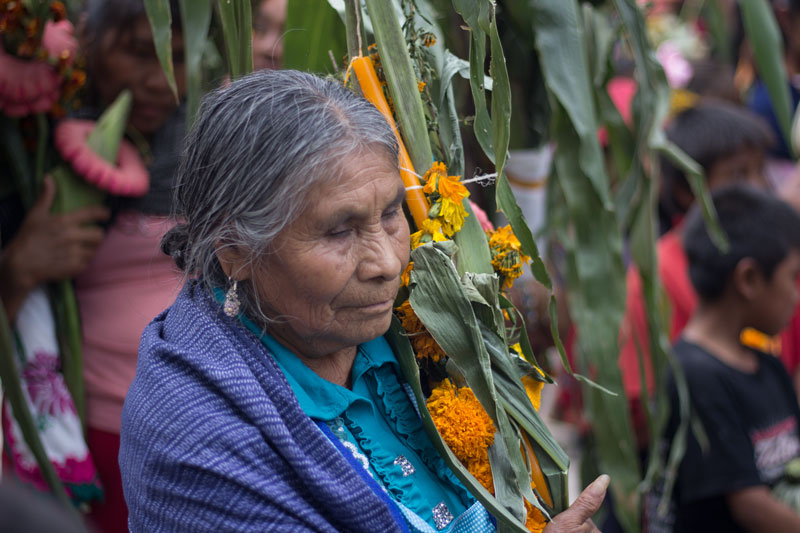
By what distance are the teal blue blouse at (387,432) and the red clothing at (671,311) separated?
1319 millimetres

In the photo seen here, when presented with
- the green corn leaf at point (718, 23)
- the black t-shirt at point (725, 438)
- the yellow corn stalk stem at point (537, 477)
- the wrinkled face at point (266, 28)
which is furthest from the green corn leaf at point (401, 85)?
the green corn leaf at point (718, 23)

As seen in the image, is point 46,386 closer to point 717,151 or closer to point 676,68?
point 717,151

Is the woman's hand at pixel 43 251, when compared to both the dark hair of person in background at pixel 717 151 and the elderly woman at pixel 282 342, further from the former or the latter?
the dark hair of person in background at pixel 717 151

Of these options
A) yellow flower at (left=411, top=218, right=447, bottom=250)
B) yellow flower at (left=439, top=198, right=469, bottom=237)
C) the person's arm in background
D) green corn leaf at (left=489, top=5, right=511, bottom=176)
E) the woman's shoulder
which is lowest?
the person's arm in background

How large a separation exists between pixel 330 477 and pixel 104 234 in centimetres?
104

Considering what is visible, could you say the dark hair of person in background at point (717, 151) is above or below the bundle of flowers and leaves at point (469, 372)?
below

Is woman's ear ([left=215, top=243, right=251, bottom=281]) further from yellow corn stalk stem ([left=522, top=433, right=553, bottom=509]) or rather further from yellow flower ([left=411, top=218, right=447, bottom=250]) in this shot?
yellow corn stalk stem ([left=522, top=433, right=553, bottom=509])

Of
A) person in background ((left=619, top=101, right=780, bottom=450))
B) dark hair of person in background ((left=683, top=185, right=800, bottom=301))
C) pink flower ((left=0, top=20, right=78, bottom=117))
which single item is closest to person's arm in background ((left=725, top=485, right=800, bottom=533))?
dark hair of person in background ((left=683, top=185, right=800, bottom=301))

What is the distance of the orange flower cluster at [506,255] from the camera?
133cm

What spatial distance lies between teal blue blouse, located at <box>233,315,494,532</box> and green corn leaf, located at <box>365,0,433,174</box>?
28 centimetres

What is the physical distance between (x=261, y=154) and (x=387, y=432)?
16.6 inches

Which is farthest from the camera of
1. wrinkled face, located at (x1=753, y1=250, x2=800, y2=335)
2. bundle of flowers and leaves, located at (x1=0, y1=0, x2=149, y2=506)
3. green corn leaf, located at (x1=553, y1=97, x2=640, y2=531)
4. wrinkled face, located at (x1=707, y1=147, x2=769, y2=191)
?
wrinkled face, located at (x1=707, y1=147, x2=769, y2=191)

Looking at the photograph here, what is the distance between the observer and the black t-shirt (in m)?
2.11

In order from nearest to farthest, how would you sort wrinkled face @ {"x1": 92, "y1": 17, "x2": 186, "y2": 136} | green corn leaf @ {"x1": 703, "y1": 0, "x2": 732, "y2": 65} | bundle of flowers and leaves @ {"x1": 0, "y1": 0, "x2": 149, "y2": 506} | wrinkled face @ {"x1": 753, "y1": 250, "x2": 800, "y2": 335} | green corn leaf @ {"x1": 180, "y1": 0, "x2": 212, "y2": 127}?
green corn leaf @ {"x1": 180, "y1": 0, "x2": 212, "y2": 127}, bundle of flowers and leaves @ {"x1": 0, "y1": 0, "x2": 149, "y2": 506}, wrinkled face @ {"x1": 92, "y1": 17, "x2": 186, "y2": 136}, wrinkled face @ {"x1": 753, "y1": 250, "x2": 800, "y2": 335}, green corn leaf @ {"x1": 703, "y1": 0, "x2": 732, "y2": 65}
